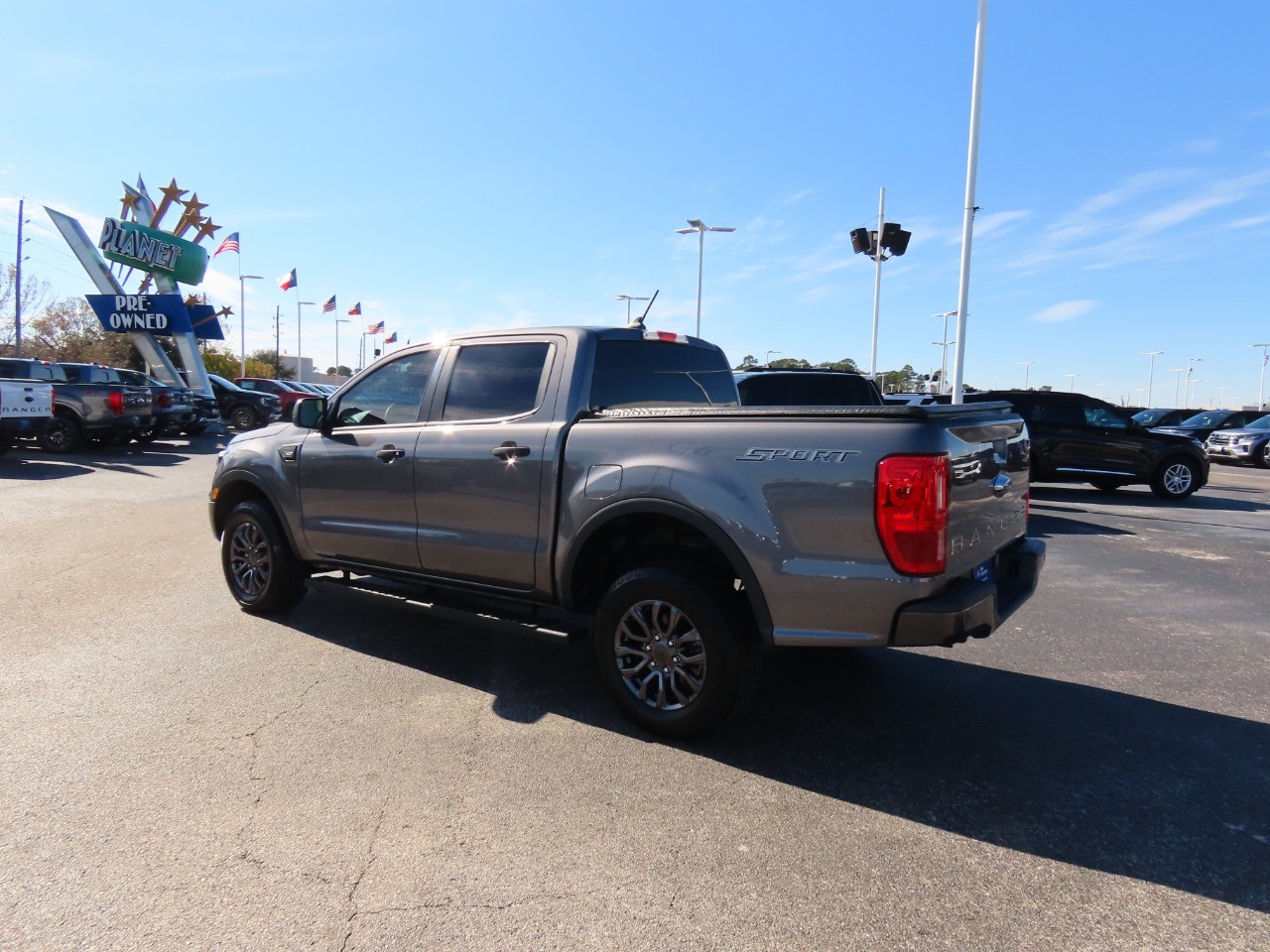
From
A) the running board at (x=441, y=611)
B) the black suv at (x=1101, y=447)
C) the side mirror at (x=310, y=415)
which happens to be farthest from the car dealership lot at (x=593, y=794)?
the black suv at (x=1101, y=447)

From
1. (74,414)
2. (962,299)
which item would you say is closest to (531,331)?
(962,299)

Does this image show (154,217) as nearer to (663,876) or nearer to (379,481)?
(379,481)

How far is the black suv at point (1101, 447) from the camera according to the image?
527 inches

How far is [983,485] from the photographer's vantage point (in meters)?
3.44

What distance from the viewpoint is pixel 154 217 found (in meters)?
34.6

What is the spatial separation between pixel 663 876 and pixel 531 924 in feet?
1.55

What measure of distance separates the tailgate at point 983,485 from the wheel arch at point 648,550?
33.2 inches

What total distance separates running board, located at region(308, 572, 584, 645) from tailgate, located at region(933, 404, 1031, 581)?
184 cm

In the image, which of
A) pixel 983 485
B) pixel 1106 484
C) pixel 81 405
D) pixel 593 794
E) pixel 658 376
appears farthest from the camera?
pixel 81 405

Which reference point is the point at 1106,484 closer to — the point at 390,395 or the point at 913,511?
the point at 913,511

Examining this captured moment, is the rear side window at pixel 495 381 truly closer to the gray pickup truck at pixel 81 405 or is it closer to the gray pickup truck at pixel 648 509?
the gray pickup truck at pixel 648 509

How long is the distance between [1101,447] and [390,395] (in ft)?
41.3

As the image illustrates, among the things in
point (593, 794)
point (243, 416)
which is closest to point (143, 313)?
point (243, 416)

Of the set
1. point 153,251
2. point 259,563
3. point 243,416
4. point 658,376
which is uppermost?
point 153,251
